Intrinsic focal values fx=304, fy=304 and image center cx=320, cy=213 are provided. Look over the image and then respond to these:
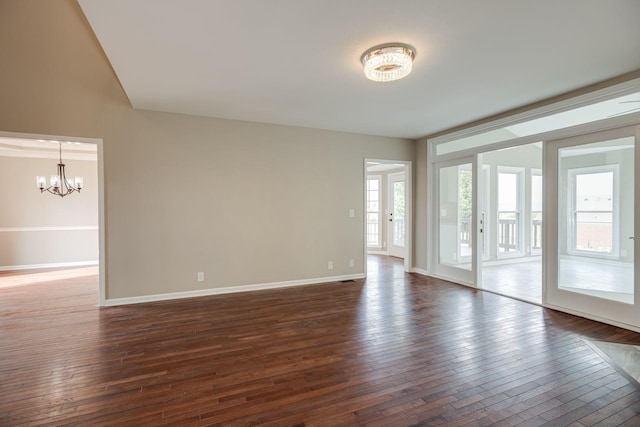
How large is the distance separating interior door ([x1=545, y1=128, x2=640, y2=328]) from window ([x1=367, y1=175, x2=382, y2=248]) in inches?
205

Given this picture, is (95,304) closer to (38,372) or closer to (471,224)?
(38,372)

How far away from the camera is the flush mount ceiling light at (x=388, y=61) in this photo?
100 inches

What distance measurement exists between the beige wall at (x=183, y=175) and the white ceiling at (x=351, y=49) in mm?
618

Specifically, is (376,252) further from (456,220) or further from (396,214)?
(456,220)

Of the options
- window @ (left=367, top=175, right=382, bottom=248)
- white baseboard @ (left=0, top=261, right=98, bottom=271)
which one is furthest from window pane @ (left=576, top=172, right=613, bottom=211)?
white baseboard @ (left=0, top=261, right=98, bottom=271)

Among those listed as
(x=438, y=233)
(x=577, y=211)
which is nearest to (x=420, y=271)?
(x=438, y=233)

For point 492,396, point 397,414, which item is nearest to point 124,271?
point 397,414

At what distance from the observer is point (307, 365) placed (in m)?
2.48

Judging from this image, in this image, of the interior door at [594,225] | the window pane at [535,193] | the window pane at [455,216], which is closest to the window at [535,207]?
the window pane at [535,193]

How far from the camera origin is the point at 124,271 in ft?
13.5

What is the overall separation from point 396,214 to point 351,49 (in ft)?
20.5

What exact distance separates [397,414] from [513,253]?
6.77 m

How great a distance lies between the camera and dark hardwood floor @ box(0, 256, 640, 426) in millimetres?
1907

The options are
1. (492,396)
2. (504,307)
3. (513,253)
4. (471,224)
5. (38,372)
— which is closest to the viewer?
(492,396)
